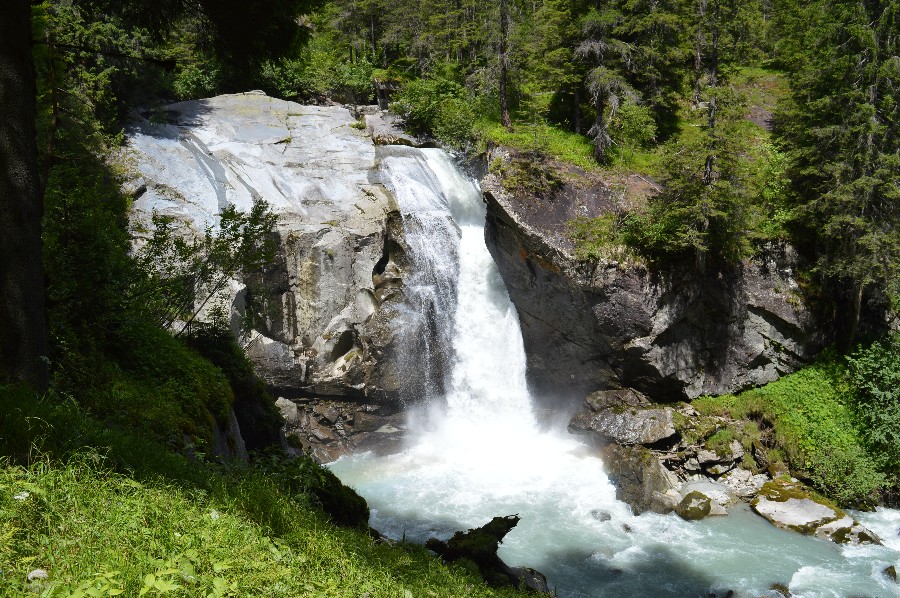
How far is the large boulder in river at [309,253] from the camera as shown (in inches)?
717

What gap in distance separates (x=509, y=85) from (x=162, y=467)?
24068 mm

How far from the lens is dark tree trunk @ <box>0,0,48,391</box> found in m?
5.29

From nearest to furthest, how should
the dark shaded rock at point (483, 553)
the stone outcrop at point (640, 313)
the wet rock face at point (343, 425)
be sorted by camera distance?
the dark shaded rock at point (483, 553) → the stone outcrop at point (640, 313) → the wet rock face at point (343, 425)

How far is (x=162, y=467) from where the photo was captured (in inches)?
198

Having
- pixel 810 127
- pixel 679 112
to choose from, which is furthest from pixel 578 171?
pixel 679 112

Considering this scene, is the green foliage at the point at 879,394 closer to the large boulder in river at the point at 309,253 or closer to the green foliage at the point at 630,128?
the green foliage at the point at 630,128

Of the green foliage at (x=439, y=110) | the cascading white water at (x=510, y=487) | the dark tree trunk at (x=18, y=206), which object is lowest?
the cascading white water at (x=510, y=487)

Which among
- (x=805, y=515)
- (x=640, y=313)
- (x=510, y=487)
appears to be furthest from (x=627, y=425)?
(x=805, y=515)

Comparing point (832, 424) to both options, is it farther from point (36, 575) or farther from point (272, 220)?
point (36, 575)

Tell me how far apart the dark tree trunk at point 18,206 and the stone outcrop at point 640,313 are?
45.1 feet

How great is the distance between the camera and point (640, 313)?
17.1 metres

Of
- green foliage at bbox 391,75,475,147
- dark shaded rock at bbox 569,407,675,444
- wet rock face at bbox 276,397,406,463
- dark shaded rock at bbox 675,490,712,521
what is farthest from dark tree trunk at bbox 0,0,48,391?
green foliage at bbox 391,75,475,147

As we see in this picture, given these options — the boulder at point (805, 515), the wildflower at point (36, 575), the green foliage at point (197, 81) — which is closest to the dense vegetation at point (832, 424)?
the boulder at point (805, 515)

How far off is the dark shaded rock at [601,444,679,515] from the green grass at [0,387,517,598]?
33.7 feet
